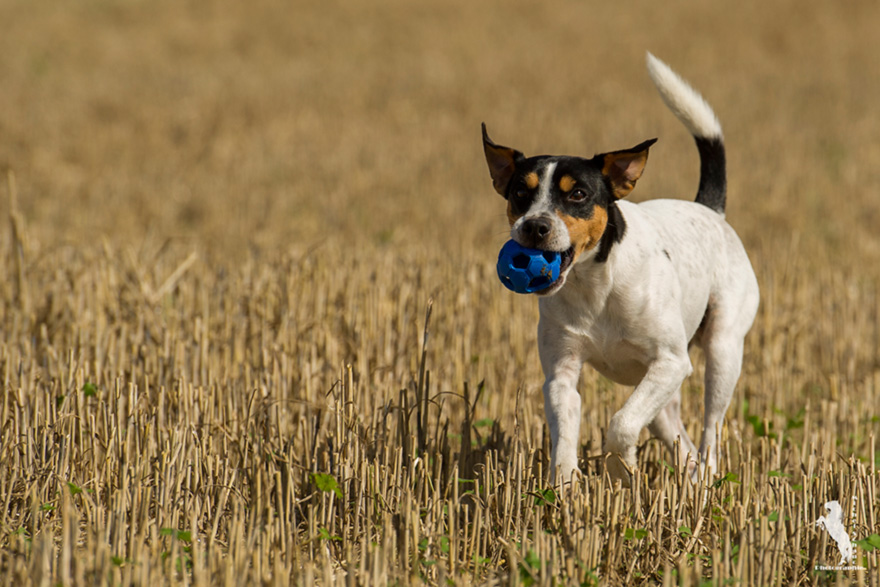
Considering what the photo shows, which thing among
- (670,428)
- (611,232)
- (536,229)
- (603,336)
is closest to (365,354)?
(670,428)

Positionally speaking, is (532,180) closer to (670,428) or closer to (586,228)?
(586,228)

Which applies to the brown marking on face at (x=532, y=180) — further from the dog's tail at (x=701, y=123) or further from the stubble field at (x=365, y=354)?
the dog's tail at (x=701, y=123)

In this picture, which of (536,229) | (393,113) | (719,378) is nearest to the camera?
(536,229)

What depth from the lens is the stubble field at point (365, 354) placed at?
336 centimetres

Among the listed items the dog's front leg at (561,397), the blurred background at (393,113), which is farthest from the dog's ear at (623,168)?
the blurred background at (393,113)

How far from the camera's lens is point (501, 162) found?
394 centimetres

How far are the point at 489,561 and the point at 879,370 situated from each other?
388cm

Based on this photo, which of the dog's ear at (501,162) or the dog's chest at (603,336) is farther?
the dog's chest at (603,336)

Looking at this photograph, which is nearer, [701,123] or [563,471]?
[563,471]

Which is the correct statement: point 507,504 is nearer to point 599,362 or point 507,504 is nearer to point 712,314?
point 599,362

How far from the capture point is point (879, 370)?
621 centimetres

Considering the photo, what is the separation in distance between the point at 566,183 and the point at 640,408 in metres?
0.95

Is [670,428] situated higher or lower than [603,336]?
lower

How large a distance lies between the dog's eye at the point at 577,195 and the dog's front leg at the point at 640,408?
784mm
